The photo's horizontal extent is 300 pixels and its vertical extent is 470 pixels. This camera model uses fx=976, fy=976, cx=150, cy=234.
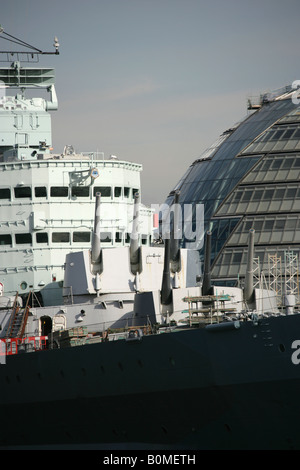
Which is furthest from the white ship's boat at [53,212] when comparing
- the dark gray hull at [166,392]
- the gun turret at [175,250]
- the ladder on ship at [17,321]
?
the dark gray hull at [166,392]

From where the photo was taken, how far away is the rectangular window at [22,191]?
141 ft

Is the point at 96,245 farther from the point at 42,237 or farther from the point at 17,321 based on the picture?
the point at 42,237

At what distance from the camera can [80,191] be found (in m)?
43.2

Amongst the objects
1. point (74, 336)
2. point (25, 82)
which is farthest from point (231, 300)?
point (25, 82)

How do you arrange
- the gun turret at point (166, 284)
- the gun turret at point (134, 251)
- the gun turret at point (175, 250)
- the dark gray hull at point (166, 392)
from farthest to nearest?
the gun turret at point (175, 250)
the gun turret at point (134, 251)
the gun turret at point (166, 284)
the dark gray hull at point (166, 392)

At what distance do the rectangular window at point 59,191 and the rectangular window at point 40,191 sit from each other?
309mm

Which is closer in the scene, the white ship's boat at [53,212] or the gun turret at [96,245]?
the gun turret at [96,245]

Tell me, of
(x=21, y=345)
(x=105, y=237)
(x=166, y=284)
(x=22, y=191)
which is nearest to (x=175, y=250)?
(x=166, y=284)

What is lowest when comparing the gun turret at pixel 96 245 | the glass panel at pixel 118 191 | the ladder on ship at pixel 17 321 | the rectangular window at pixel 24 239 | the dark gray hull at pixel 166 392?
the dark gray hull at pixel 166 392

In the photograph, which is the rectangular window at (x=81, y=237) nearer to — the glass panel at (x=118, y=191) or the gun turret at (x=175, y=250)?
the glass panel at (x=118, y=191)

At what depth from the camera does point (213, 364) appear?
30.9 m

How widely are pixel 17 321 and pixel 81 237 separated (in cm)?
539
